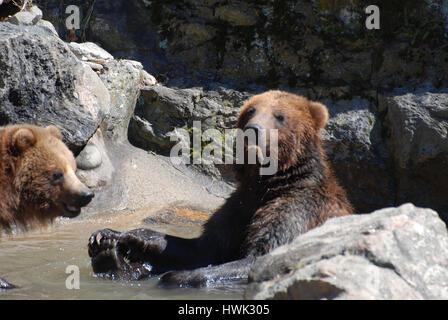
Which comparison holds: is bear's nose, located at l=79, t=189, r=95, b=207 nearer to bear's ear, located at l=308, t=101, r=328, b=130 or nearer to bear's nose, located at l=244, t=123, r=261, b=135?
bear's nose, located at l=244, t=123, r=261, b=135

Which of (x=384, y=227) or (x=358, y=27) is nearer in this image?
(x=384, y=227)


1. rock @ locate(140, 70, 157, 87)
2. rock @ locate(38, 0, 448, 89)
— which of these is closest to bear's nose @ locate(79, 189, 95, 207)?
rock @ locate(140, 70, 157, 87)

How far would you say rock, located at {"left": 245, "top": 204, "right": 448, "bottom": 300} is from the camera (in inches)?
124

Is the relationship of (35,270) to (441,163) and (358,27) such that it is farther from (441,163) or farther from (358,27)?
(358,27)

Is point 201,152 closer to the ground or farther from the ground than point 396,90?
closer to the ground

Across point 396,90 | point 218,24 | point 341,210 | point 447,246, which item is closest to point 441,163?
point 396,90

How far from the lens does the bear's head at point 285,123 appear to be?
19.1ft

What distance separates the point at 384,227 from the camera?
3.51 m

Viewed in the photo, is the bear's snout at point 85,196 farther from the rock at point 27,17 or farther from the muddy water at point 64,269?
the rock at point 27,17

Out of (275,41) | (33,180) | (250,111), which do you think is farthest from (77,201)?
(275,41)

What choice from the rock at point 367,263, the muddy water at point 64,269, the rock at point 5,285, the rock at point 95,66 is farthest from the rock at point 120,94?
the rock at point 367,263

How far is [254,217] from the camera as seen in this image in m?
5.79

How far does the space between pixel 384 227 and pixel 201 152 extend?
255 inches

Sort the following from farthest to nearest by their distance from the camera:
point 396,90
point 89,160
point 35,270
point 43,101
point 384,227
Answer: point 396,90 < point 89,160 < point 43,101 < point 35,270 < point 384,227
